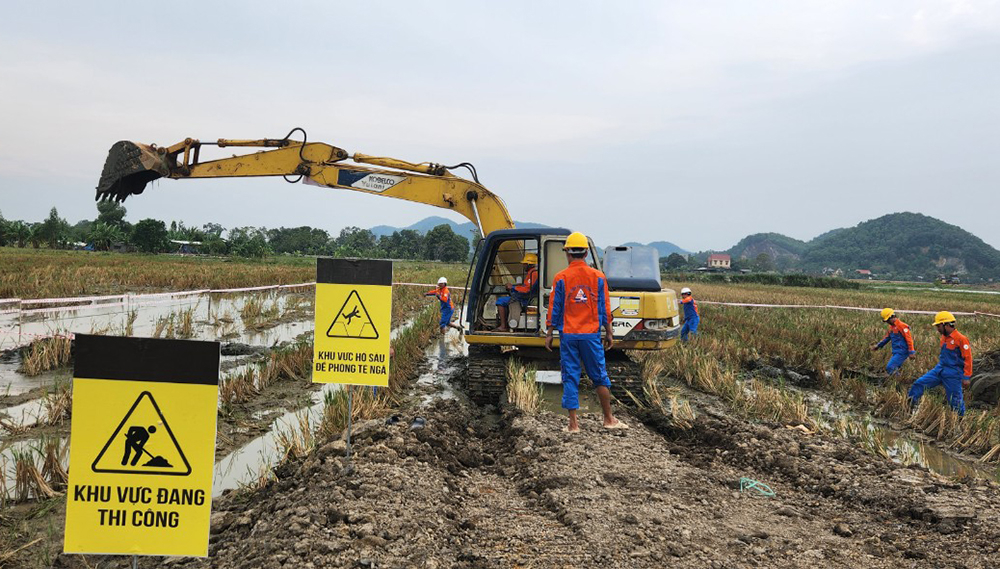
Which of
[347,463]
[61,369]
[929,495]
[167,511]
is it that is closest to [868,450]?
[929,495]

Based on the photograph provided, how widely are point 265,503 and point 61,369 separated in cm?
643

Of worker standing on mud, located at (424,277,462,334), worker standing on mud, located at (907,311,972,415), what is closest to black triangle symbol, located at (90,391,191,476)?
worker standing on mud, located at (907,311,972,415)

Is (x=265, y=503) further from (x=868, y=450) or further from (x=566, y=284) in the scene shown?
(x=868, y=450)

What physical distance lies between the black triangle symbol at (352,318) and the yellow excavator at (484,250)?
283cm

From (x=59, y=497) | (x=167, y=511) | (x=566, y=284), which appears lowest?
(x=59, y=497)

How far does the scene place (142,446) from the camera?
8.12 feet

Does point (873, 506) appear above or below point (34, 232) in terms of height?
below

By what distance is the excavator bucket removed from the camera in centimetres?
834

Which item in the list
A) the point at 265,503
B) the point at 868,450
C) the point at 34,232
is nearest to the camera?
the point at 265,503

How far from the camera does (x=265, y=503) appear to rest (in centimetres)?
408

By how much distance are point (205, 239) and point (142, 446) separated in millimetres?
86241

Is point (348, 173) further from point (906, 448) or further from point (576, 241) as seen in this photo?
point (906, 448)

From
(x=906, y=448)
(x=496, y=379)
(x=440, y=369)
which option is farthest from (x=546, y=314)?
(x=906, y=448)

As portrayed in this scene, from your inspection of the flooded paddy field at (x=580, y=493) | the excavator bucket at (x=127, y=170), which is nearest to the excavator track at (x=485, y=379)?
the flooded paddy field at (x=580, y=493)
